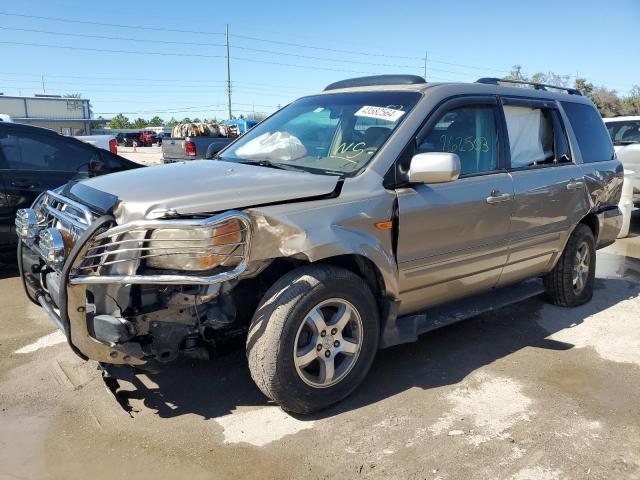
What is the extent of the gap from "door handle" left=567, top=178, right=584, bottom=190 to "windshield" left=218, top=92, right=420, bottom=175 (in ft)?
5.80

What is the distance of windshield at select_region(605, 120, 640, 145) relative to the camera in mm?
9875

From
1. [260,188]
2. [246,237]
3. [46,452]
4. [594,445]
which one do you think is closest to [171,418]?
[46,452]

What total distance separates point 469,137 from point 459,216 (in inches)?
26.8

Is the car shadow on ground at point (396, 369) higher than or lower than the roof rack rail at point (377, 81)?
lower

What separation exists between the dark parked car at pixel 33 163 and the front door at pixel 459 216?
3541mm

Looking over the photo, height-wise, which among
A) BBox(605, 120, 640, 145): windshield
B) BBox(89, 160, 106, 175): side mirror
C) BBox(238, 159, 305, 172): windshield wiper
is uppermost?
BBox(605, 120, 640, 145): windshield

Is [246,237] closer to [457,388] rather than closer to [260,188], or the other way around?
[260,188]

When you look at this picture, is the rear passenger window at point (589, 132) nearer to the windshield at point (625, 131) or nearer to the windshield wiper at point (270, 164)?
the windshield wiper at point (270, 164)

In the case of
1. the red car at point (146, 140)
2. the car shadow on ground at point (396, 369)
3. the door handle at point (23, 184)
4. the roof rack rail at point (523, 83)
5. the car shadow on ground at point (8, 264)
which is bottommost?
the red car at point (146, 140)

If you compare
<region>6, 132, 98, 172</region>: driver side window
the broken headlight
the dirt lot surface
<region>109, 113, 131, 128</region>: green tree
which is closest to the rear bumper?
the dirt lot surface

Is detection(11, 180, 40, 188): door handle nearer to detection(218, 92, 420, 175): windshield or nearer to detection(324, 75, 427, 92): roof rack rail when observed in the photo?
detection(218, 92, 420, 175): windshield

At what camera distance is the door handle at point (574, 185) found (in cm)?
453

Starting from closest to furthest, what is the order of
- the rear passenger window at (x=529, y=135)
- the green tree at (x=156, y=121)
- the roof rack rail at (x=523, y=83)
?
the rear passenger window at (x=529, y=135) < the roof rack rail at (x=523, y=83) < the green tree at (x=156, y=121)

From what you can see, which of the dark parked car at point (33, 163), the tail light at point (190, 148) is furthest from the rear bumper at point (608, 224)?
the tail light at point (190, 148)
